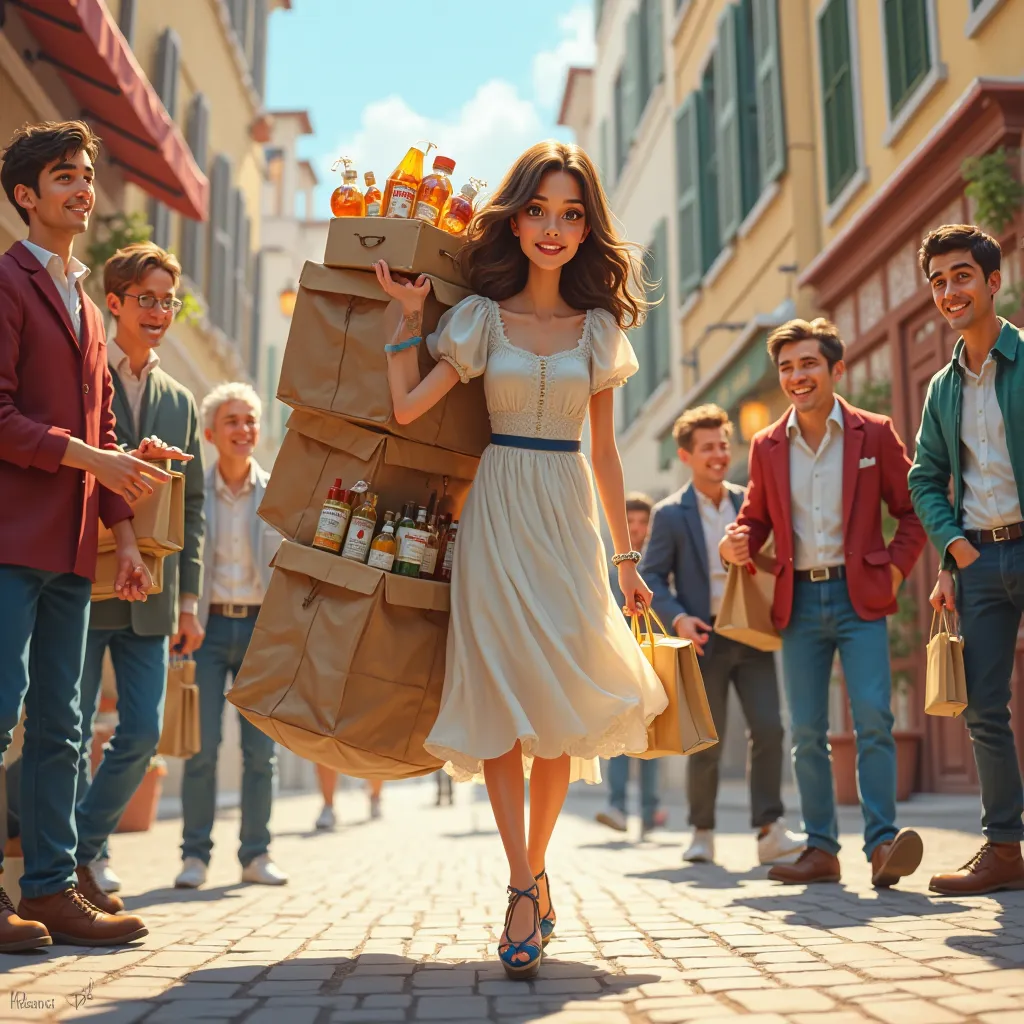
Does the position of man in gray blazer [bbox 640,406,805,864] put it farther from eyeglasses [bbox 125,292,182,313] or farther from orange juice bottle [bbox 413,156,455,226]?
orange juice bottle [bbox 413,156,455,226]

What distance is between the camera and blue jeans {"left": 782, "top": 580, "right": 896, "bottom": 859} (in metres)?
5.38

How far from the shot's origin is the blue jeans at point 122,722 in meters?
5.01

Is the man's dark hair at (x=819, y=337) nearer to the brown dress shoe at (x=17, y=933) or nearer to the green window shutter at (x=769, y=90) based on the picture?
the brown dress shoe at (x=17, y=933)

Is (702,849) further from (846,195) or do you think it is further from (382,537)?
(846,195)

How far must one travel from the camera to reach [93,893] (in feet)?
15.9

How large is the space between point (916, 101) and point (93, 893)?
8795 mm

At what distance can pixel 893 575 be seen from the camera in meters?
5.56

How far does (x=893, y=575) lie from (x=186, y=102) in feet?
39.7

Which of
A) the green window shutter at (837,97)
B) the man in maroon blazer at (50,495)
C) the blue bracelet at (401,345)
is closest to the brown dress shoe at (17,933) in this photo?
the man in maroon blazer at (50,495)

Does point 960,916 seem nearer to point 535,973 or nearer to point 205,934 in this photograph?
point 535,973

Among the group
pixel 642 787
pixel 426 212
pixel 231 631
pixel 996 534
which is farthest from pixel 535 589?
pixel 642 787

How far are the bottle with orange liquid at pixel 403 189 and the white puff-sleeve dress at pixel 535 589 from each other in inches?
15.3

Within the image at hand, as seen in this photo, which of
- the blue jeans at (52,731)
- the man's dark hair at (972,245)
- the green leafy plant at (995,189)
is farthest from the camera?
the green leafy plant at (995,189)

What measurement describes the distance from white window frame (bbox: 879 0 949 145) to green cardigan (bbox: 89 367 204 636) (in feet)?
23.7
